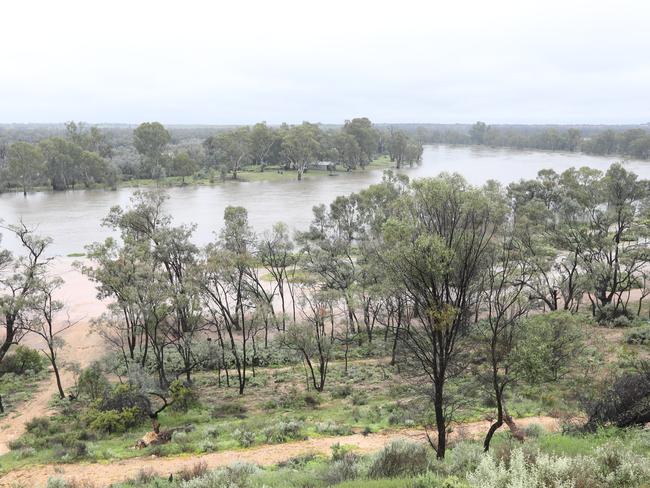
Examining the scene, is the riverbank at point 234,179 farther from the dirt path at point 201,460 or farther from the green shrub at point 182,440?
the dirt path at point 201,460

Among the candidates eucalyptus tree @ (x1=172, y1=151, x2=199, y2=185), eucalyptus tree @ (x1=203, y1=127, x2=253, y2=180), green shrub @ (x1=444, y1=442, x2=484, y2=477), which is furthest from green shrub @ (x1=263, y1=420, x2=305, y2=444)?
eucalyptus tree @ (x1=203, y1=127, x2=253, y2=180)

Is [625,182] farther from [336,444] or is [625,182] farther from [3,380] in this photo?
[3,380]

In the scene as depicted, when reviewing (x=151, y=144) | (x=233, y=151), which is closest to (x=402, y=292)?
(x=233, y=151)

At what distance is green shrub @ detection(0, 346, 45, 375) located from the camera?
2088 centimetres

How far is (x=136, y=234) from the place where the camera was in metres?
26.9

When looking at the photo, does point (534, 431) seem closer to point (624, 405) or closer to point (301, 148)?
point (624, 405)

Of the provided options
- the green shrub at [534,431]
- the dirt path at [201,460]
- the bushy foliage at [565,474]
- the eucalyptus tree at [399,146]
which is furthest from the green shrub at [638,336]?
the eucalyptus tree at [399,146]

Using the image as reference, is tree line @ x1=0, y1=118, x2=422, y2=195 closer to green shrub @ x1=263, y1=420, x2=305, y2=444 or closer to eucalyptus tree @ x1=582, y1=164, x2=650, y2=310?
eucalyptus tree @ x1=582, y1=164, x2=650, y2=310

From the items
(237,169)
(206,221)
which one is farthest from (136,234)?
(237,169)

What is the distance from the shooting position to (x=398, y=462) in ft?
30.1

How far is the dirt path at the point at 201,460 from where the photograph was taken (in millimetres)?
11516

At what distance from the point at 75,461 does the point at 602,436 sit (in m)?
12.0

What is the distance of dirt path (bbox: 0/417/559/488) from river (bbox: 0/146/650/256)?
2654 cm

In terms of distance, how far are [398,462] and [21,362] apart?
1804cm
